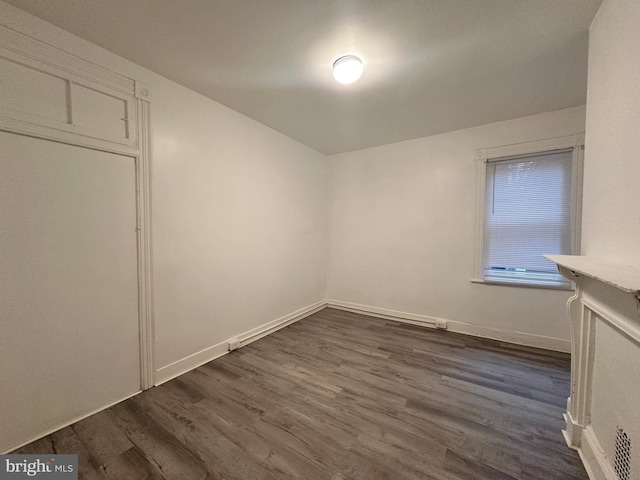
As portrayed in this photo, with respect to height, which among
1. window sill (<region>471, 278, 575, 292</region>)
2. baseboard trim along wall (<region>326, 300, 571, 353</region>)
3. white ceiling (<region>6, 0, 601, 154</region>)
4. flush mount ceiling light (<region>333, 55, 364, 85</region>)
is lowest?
baseboard trim along wall (<region>326, 300, 571, 353</region>)

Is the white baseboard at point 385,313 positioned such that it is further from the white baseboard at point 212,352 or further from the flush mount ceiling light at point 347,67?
the flush mount ceiling light at point 347,67

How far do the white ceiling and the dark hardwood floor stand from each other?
8.48 ft

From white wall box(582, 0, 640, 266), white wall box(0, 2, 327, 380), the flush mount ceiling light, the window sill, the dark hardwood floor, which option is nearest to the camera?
white wall box(582, 0, 640, 266)

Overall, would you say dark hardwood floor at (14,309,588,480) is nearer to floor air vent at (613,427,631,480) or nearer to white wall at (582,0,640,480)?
floor air vent at (613,427,631,480)

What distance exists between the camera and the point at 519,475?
1235 mm

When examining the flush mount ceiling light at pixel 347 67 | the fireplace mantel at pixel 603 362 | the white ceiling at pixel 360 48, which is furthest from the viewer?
the flush mount ceiling light at pixel 347 67

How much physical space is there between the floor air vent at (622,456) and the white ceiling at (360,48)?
221 centimetres

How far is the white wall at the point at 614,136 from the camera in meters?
1.06

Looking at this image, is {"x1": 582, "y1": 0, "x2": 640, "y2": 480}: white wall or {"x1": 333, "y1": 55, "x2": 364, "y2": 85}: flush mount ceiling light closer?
{"x1": 582, "y1": 0, "x2": 640, "y2": 480}: white wall

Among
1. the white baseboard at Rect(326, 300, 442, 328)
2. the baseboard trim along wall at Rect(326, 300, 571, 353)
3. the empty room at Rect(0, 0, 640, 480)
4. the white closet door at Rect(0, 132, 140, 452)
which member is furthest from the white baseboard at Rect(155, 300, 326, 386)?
the baseboard trim along wall at Rect(326, 300, 571, 353)

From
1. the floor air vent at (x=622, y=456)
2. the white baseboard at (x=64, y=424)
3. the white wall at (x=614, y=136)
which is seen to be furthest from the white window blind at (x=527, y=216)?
the white baseboard at (x=64, y=424)

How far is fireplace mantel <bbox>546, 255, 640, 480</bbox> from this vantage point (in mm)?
927

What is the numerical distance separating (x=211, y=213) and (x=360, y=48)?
6.34 feet

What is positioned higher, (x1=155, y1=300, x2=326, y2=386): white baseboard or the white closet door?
the white closet door
